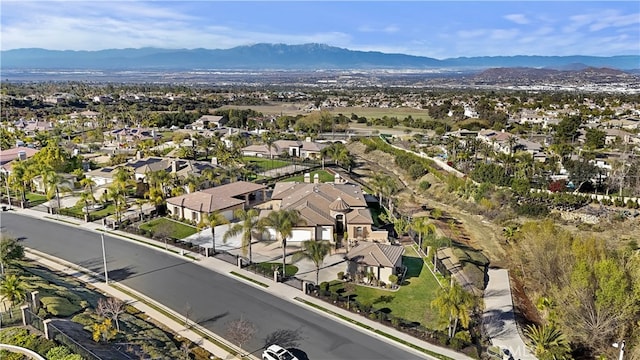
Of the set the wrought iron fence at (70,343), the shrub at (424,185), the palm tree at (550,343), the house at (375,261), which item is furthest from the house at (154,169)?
the palm tree at (550,343)

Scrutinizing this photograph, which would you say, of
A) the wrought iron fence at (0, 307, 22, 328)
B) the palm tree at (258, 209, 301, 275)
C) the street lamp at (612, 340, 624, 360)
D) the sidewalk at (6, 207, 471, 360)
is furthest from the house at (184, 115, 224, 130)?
the street lamp at (612, 340, 624, 360)

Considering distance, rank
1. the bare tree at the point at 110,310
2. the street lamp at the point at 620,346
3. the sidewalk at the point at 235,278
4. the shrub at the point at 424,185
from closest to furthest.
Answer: the street lamp at the point at 620,346
the sidewalk at the point at 235,278
the bare tree at the point at 110,310
the shrub at the point at 424,185

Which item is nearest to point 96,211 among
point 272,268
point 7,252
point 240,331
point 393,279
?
point 7,252

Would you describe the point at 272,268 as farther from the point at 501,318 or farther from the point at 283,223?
the point at 501,318

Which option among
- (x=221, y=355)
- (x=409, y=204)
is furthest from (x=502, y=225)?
(x=221, y=355)

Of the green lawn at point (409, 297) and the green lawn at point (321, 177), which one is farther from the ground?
the green lawn at point (321, 177)

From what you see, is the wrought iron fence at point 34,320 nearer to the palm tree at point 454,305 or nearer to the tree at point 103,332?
the tree at point 103,332

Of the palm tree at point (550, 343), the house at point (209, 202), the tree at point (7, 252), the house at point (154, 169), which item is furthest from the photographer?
the house at point (154, 169)
